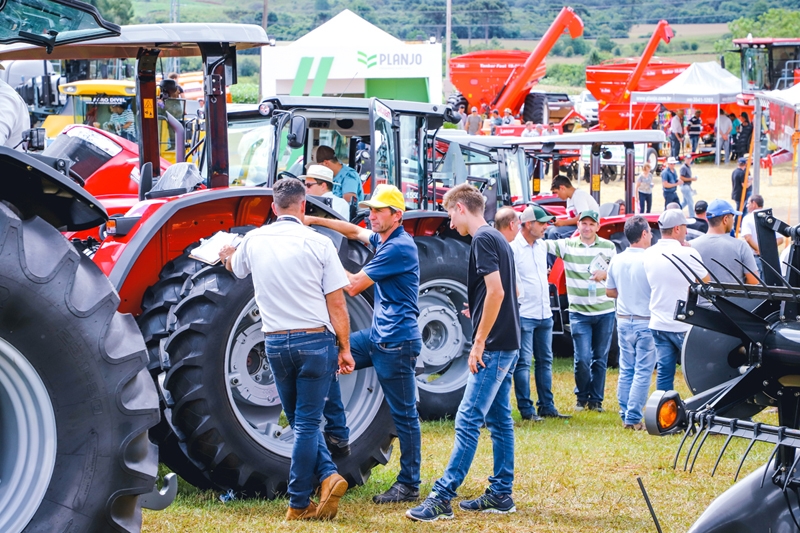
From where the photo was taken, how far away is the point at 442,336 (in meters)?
8.36

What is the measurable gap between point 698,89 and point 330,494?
28624 millimetres

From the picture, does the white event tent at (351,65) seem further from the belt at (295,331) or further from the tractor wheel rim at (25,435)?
the tractor wheel rim at (25,435)

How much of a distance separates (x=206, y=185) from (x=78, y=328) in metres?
2.90

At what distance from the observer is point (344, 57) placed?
21406mm

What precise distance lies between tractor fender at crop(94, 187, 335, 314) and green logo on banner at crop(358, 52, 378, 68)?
15913mm

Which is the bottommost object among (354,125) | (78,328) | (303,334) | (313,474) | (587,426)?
(587,426)

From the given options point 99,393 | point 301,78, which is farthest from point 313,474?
point 301,78

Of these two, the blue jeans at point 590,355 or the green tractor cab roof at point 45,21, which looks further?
the blue jeans at point 590,355

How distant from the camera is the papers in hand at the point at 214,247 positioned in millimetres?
5453

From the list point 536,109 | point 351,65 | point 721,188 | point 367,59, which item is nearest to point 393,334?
point 351,65

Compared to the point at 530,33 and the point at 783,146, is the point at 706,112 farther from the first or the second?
the point at 530,33

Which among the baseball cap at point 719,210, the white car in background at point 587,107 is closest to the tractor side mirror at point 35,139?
the baseball cap at point 719,210

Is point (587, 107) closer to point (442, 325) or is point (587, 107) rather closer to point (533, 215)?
point (533, 215)

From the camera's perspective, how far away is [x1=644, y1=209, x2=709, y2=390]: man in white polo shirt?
25.4 feet
